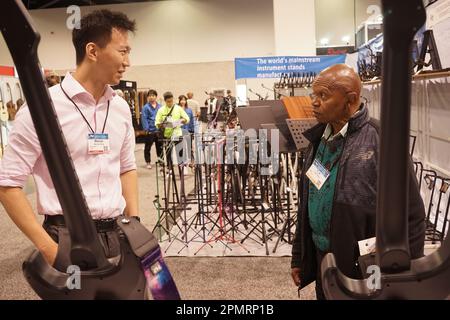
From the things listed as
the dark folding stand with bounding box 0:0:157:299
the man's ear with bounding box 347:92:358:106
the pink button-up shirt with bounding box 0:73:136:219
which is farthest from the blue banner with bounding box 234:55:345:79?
the dark folding stand with bounding box 0:0:157:299

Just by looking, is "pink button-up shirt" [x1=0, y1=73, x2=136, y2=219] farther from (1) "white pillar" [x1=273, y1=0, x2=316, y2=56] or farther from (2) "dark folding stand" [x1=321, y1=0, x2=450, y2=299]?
(1) "white pillar" [x1=273, y1=0, x2=316, y2=56]

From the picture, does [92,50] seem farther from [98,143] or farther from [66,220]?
[66,220]

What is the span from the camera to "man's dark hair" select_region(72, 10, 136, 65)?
1159 mm

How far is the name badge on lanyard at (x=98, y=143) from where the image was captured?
1247 millimetres

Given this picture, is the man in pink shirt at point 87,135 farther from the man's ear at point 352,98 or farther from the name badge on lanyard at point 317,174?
the man's ear at point 352,98

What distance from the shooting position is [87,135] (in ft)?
4.11

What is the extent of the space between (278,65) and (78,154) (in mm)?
6977

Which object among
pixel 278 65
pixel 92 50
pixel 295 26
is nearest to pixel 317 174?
pixel 92 50

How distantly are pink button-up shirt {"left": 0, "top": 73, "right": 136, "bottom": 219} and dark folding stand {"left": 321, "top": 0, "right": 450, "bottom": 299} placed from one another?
Answer: 0.89 metres

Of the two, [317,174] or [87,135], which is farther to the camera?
[317,174]

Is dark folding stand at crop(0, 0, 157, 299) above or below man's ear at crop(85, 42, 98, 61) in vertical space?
below

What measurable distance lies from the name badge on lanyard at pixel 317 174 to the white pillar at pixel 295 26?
28.6 feet
